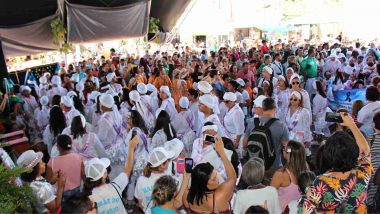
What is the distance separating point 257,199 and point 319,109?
571 cm

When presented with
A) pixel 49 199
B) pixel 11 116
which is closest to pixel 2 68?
pixel 11 116

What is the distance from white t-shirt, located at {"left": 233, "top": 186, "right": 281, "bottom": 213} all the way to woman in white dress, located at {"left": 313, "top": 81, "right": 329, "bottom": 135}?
5.52 meters

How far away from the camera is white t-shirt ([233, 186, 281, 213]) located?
361 cm

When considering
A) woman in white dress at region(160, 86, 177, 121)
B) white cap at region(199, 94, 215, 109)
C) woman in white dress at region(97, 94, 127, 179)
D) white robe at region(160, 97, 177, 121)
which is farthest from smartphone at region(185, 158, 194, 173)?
white robe at region(160, 97, 177, 121)

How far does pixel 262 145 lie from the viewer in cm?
520

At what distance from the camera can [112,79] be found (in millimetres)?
10906

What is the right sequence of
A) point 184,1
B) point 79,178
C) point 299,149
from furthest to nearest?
point 184,1 < point 79,178 < point 299,149

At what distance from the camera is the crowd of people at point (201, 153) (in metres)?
3.37

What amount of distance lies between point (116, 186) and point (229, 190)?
1004mm

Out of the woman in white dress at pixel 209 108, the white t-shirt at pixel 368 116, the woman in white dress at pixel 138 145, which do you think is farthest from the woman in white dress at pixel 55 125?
the white t-shirt at pixel 368 116

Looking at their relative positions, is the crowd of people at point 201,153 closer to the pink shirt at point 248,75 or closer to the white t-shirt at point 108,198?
the white t-shirt at point 108,198

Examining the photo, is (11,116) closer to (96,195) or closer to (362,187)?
(96,195)

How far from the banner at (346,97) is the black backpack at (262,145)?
513cm

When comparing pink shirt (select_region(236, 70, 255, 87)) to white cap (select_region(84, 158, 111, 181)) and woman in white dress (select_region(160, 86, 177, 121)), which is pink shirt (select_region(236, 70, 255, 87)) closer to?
woman in white dress (select_region(160, 86, 177, 121))
